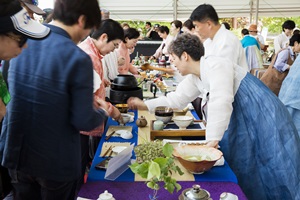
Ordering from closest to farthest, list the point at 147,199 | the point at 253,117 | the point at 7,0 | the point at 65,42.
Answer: the point at 7,0 < the point at 65,42 < the point at 147,199 < the point at 253,117

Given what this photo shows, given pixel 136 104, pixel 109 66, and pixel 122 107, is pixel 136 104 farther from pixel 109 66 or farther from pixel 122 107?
pixel 109 66

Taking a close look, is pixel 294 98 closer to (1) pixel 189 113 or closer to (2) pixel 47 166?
(1) pixel 189 113

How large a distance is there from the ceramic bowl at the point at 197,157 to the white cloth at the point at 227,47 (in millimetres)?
1453

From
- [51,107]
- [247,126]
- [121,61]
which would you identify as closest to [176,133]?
[247,126]

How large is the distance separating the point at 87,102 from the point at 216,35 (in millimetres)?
2055

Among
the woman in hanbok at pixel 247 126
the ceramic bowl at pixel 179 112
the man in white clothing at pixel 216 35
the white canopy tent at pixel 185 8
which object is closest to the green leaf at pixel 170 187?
the woman in hanbok at pixel 247 126

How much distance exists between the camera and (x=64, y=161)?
3.81ft

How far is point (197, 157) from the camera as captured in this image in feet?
4.87

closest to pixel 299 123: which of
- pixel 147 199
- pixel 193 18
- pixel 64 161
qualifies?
pixel 193 18

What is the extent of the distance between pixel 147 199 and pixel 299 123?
165cm

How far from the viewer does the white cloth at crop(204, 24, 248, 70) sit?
2.80 metres

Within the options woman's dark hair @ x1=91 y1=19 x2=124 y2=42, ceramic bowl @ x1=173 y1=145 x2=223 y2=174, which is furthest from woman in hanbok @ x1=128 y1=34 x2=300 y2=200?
woman's dark hair @ x1=91 y1=19 x2=124 y2=42

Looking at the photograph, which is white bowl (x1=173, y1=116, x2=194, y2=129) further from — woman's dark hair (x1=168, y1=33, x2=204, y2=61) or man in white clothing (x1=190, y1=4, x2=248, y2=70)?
man in white clothing (x1=190, y1=4, x2=248, y2=70)

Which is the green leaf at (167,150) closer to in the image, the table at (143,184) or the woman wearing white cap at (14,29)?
the table at (143,184)
